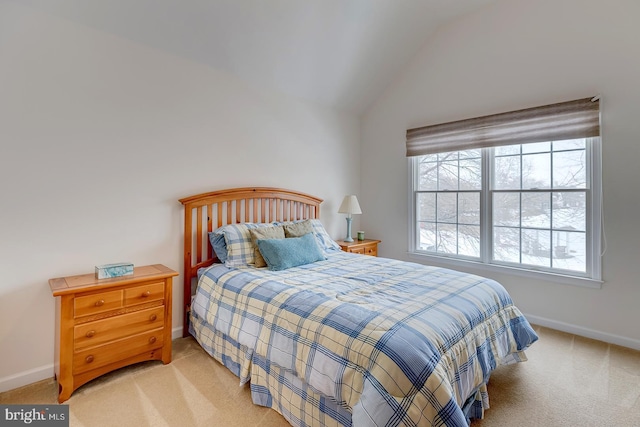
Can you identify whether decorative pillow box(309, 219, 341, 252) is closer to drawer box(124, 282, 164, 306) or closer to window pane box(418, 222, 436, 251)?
window pane box(418, 222, 436, 251)

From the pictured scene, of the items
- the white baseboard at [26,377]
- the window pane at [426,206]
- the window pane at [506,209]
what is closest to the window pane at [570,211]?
the window pane at [506,209]

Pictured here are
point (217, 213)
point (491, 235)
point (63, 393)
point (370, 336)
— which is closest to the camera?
point (370, 336)

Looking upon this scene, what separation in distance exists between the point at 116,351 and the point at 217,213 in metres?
1.35

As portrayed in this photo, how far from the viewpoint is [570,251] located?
2865 mm

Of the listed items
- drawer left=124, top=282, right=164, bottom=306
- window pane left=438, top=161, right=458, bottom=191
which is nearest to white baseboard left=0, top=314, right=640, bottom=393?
drawer left=124, top=282, right=164, bottom=306

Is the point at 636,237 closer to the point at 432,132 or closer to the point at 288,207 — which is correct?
the point at 432,132

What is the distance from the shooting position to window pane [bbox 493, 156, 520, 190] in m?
3.16

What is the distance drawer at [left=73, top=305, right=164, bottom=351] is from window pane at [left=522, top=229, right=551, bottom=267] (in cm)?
342

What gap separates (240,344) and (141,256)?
46.8 inches

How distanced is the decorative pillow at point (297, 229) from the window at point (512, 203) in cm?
158

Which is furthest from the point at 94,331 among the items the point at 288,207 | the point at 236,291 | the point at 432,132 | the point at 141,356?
the point at 432,132

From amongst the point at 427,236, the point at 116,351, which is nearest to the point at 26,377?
the point at 116,351

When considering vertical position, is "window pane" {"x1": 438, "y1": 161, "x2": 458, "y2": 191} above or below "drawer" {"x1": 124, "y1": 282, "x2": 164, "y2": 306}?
above

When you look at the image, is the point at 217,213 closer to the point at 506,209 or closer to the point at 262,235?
the point at 262,235
